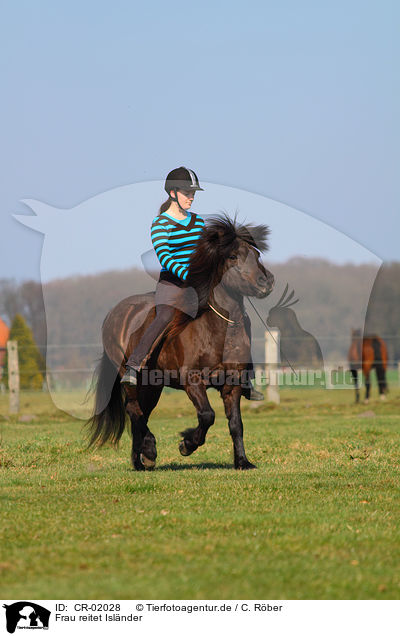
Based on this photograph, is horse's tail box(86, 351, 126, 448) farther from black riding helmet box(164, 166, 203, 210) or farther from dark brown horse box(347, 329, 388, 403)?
dark brown horse box(347, 329, 388, 403)

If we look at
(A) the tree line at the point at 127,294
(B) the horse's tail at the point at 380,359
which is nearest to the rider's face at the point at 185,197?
(A) the tree line at the point at 127,294

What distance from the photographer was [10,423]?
1938 cm

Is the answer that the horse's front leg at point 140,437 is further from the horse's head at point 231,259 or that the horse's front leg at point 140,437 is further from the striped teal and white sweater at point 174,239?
the horse's head at point 231,259

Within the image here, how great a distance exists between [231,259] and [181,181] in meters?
1.14

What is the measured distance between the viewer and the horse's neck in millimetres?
8945

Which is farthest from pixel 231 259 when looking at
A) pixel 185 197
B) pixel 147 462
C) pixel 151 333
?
pixel 147 462

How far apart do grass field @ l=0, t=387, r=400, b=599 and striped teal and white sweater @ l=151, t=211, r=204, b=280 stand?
8.00ft

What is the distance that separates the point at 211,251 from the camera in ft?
29.5

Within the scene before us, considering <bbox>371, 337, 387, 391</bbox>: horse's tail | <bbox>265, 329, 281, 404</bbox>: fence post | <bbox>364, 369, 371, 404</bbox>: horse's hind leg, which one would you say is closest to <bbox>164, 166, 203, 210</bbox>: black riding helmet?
<bbox>265, 329, 281, 404</bbox>: fence post

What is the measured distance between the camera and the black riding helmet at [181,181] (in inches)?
363

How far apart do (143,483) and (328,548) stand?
3.21m

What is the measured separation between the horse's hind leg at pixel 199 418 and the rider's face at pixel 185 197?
2.14 m

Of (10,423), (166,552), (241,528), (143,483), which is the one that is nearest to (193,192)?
(143,483)

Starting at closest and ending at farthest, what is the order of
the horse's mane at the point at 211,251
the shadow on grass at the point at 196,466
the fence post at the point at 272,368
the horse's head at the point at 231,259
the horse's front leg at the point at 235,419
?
the horse's head at the point at 231,259, the horse's mane at the point at 211,251, the horse's front leg at the point at 235,419, the shadow on grass at the point at 196,466, the fence post at the point at 272,368
